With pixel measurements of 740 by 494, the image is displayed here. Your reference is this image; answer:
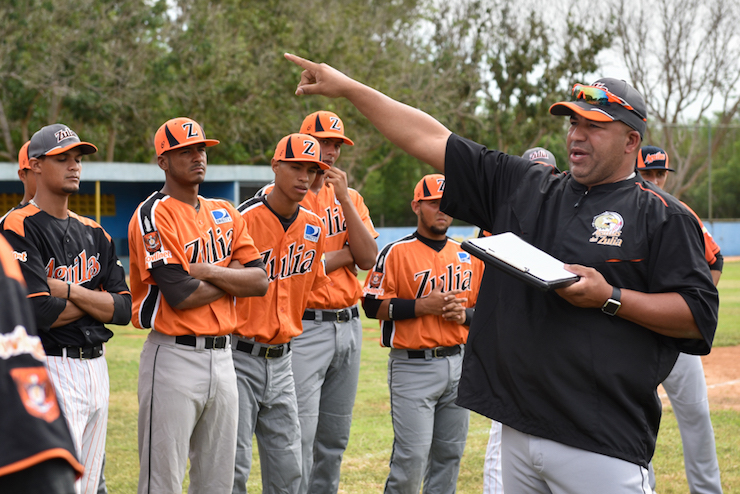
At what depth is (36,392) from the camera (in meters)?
1.19

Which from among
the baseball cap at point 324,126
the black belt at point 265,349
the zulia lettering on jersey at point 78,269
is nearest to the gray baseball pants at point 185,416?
the black belt at point 265,349

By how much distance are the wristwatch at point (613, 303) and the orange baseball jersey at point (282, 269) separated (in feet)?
8.51

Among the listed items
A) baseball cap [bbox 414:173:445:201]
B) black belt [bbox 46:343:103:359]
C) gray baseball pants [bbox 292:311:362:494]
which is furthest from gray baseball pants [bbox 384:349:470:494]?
black belt [bbox 46:343:103:359]

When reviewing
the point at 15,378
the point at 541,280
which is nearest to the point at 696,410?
the point at 541,280

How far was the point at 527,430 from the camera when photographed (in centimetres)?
279

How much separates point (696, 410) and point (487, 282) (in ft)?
10.1

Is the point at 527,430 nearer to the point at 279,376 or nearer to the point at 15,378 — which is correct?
the point at 15,378

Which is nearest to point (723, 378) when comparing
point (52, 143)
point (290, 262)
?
point (290, 262)

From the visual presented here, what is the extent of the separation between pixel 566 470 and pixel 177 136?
3.01m

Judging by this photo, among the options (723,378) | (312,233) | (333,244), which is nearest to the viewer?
(312,233)

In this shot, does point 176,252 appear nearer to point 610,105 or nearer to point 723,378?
point 610,105

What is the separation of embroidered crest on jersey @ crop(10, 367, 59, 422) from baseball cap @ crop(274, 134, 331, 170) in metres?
3.85

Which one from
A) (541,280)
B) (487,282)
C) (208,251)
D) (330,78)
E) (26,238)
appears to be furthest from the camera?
(208,251)

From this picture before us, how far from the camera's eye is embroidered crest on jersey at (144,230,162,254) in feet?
13.8
